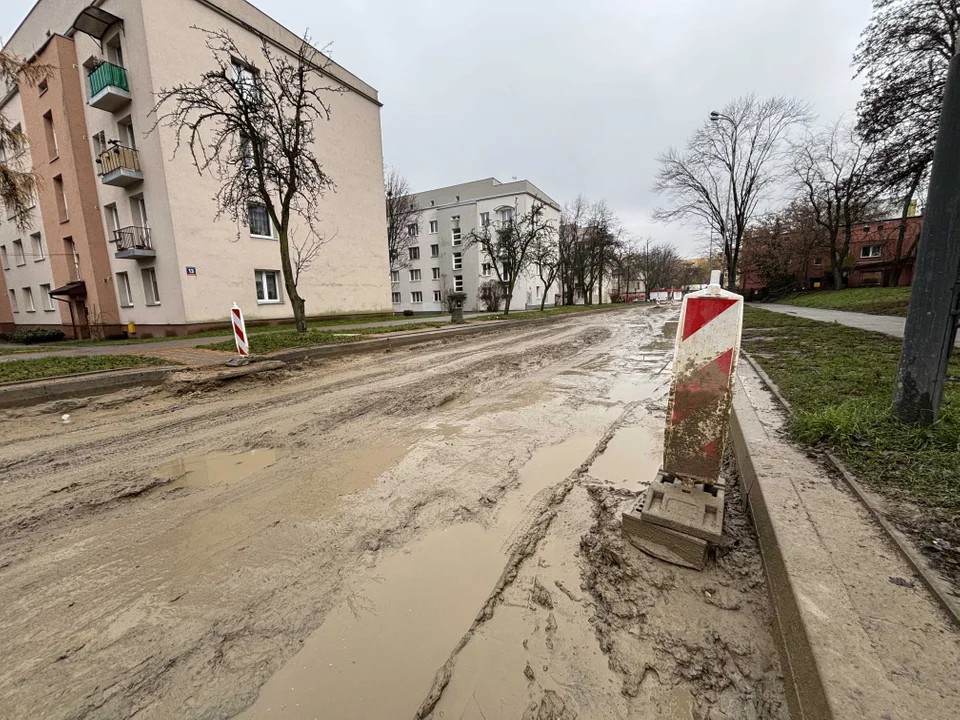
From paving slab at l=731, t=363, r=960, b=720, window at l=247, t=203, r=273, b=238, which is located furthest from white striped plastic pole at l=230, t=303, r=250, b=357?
window at l=247, t=203, r=273, b=238

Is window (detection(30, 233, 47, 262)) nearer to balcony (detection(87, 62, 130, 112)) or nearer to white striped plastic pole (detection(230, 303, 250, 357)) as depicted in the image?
balcony (detection(87, 62, 130, 112))

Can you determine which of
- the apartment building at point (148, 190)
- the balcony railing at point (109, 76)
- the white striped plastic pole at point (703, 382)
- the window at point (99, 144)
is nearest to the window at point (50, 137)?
the apartment building at point (148, 190)

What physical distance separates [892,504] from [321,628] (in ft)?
10.3

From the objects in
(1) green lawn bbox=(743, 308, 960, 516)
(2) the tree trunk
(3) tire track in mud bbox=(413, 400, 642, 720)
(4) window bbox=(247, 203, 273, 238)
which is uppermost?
(4) window bbox=(247, 203, 273, 238)

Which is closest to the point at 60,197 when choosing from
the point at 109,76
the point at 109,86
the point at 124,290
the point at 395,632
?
the point at 124,290

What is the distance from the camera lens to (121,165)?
14891mm

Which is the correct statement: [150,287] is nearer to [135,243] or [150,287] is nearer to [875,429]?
[135,243]

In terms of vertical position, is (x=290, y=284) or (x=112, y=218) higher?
(x=112, y=218)

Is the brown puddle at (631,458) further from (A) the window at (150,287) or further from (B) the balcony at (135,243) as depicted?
(A) the window at (150,287)

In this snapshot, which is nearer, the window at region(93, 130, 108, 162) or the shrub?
the window at region(93, 130, 108, 162)

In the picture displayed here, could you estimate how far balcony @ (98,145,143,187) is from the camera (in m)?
14.8

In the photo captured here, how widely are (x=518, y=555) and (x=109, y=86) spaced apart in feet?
70.1

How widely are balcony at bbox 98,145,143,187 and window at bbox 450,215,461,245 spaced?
29933mm

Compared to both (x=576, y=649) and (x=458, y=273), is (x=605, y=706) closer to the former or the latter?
(x=576, y=649)
